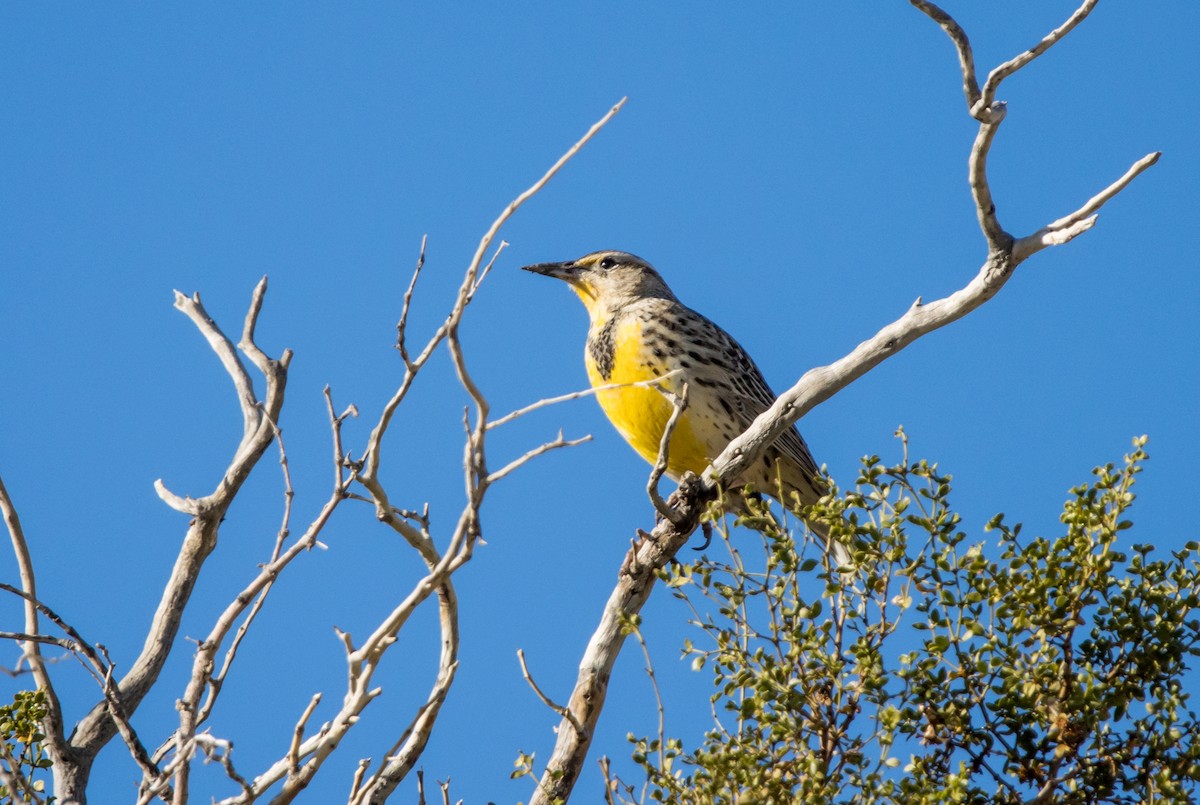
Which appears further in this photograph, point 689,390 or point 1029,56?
point 689,390

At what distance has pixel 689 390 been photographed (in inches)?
249

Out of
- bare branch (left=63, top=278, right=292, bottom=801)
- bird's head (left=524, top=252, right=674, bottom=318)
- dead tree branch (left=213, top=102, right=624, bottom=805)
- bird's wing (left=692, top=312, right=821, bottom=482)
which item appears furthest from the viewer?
bird's head (left=524, top=252, right=674, bottom=318)

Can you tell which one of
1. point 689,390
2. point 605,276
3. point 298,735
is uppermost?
point 605,276

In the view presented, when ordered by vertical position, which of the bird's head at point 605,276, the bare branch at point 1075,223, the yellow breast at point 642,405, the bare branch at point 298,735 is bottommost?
the bare branch at point 298,735

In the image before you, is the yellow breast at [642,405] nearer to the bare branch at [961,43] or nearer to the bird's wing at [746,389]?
the bird's wing at [746,389]

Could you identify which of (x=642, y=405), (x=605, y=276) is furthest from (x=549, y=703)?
(x=605, y=276)

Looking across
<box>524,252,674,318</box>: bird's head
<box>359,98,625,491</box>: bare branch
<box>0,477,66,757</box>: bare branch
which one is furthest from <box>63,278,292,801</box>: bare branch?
<box>524,252,674,318</box>: bird's head

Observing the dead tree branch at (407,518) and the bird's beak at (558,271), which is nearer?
the dead tree branch at (407,518)

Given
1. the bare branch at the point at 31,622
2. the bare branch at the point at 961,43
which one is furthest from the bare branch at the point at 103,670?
the bare branch at the point at 961,43

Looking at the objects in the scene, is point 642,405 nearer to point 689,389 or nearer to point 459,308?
point 689,389

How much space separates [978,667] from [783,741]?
1.63ft

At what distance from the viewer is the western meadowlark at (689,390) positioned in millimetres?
6324

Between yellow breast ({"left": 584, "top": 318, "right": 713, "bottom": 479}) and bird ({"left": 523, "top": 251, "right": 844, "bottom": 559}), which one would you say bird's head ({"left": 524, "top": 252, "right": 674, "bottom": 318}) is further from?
yellow breast ({"left": 584, "top": 318, "right": 713, "bottom": 479})

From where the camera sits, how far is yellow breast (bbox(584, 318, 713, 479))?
6.23 meters
